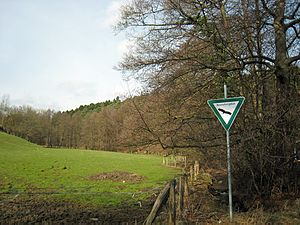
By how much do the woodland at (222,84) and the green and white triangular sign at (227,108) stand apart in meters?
2.53

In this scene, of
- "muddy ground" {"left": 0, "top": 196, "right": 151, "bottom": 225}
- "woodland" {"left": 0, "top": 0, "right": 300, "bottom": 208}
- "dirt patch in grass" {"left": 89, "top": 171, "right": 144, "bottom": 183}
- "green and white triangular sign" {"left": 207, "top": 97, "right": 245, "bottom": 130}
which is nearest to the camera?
"green and white triangular sign" {"left": 207, "top": 97, "right": 245, "bottom": 130}

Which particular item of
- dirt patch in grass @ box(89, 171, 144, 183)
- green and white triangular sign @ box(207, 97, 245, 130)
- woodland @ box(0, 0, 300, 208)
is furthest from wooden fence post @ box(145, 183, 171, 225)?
dirt patch in grass @ box(89, 171, 144, 183)

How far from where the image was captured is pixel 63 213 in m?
13.5

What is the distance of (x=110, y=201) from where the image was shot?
1672 cm

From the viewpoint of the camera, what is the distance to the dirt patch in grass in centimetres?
2626

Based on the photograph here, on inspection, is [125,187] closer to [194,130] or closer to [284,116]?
[194,130]

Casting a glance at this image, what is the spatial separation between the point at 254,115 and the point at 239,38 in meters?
2.44

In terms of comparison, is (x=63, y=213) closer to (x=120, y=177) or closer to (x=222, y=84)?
(x=222, y=84)

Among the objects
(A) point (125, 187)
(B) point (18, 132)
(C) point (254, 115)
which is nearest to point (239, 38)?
(C) point (254, 115)

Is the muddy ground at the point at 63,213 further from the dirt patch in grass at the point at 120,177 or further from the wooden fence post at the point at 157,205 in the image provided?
the dirt patch in grass at the point at 120,177

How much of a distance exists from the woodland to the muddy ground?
3.22 metres

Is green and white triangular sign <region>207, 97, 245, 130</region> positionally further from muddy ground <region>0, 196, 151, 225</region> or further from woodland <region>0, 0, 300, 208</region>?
muddy ground <region>0, 196, 151, 225</region>

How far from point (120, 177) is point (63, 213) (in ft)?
46.3

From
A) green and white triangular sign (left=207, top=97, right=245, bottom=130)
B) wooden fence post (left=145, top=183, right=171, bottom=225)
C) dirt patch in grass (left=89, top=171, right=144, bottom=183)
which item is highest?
green and white triangular sign (left=207, top=97, right=245, bottom=130)
